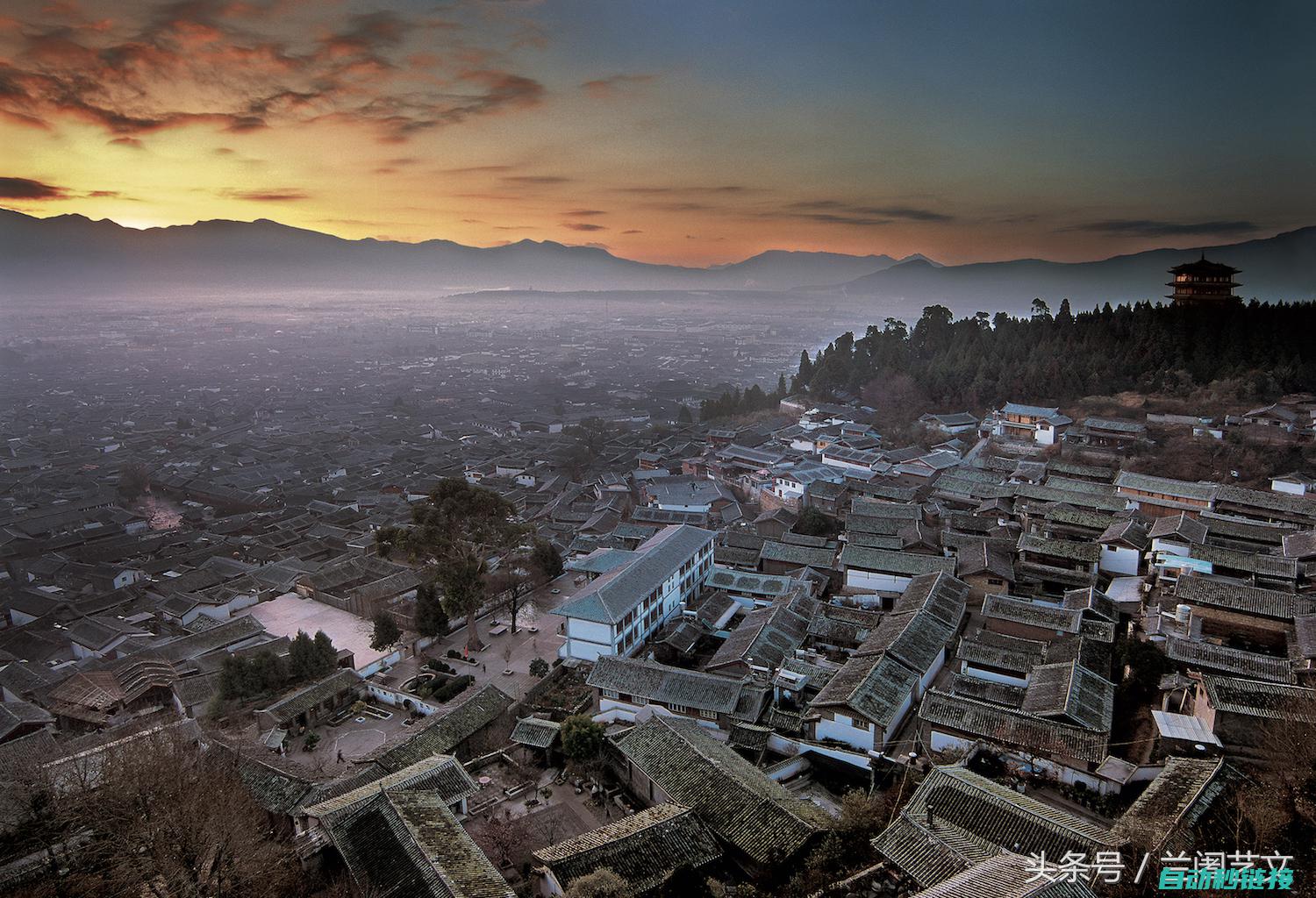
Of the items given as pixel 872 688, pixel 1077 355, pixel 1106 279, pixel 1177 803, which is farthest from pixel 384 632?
pixel 1106 279

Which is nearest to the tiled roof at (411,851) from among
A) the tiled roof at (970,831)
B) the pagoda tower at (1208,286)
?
the tiled roof at (970,831)

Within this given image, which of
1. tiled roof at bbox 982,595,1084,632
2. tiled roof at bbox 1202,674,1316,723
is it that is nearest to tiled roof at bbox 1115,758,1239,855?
tiled roof at bbox 1202,674,1316,723

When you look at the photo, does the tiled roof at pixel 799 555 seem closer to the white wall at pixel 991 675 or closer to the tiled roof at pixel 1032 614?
the tiled roof at pixel 1032 614

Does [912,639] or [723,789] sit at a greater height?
[912,639]

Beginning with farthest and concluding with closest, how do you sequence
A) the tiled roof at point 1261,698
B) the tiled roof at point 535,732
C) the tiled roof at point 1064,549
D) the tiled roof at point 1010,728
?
the tiled roof at point 1064,549, the tiled roof at point 535,732, the tiled roof at point 1010,728, the tiled roof at point 1261,698

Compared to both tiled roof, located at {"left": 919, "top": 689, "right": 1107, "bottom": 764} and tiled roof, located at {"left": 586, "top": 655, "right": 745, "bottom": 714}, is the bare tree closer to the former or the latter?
tiled roof, located at {"left": 586, "top": 655, "right": 745, "bottom": 714}

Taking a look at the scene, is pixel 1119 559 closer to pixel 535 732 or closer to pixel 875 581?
pixel 875 581

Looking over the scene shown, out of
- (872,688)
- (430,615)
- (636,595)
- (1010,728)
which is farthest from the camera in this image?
(430,615)
